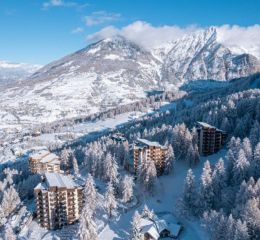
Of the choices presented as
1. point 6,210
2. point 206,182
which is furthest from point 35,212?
point 206,182

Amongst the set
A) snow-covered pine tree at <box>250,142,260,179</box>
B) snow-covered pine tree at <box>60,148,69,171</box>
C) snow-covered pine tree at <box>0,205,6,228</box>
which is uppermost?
snow-covered pine tree at <box>250,142,260,179</box>

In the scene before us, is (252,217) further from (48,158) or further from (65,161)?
(48,158)

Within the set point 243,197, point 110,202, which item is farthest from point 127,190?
point 243,197

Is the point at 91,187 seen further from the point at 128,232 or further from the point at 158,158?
the point at 158,158

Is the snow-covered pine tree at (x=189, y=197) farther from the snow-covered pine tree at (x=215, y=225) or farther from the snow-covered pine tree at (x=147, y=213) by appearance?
the snow-covered pine tree at (x=215, y=225)

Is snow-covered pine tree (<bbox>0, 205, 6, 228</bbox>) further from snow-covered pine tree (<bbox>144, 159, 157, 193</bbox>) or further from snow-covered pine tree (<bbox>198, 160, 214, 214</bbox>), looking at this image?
snow-covered pine tree (<bbox>198, 160, 214, 214</bbox>)

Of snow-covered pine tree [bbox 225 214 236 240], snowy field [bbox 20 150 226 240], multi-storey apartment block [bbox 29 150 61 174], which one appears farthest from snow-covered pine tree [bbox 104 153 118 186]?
snow-covered pine tree [bbox 225 214 236 240]
